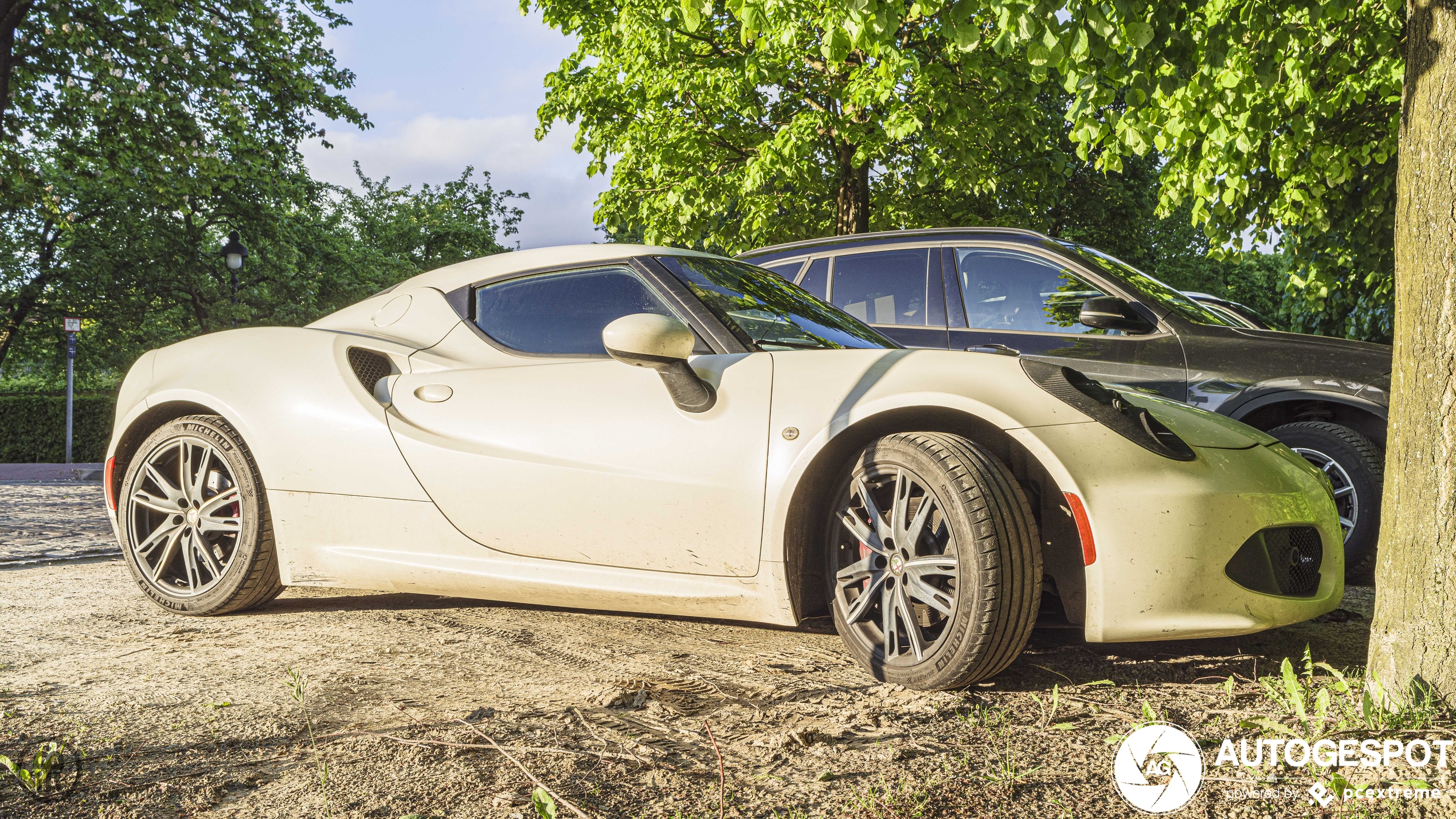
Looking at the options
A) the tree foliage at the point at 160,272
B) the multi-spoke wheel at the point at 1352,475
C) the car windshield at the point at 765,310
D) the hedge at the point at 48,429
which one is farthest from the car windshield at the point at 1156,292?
the hedge at the point at 48,429

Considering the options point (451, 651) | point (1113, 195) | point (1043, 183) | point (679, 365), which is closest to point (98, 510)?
point (451, 651)

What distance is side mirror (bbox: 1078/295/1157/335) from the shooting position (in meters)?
4.96

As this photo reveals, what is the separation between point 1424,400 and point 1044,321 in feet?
9.82

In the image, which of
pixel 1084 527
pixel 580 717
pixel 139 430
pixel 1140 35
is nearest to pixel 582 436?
pixel 580 717

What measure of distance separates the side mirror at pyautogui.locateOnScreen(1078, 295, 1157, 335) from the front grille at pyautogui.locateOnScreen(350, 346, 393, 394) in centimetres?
339

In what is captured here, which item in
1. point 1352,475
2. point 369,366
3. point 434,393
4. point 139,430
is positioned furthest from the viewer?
point 1352,475

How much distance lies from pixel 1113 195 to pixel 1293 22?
13060 millimetres

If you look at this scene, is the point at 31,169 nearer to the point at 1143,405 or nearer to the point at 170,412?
the point at 170,412

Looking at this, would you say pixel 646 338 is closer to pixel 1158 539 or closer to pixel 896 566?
pixel 896 566

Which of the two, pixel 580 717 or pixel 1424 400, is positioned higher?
pixel 1424 400

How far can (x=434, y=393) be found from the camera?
135 inches

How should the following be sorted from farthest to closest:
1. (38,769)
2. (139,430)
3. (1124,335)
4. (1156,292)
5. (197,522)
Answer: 1. (1156,292)
2. (1124,335)
3. (139,430)
4. (197,522)
5. (38,769)

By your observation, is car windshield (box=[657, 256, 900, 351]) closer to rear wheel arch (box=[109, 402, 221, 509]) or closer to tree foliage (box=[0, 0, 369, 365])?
rear wheel arch (box=[109, 402, 221, 509])

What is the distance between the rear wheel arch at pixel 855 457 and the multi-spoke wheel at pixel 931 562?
0.25 feet
